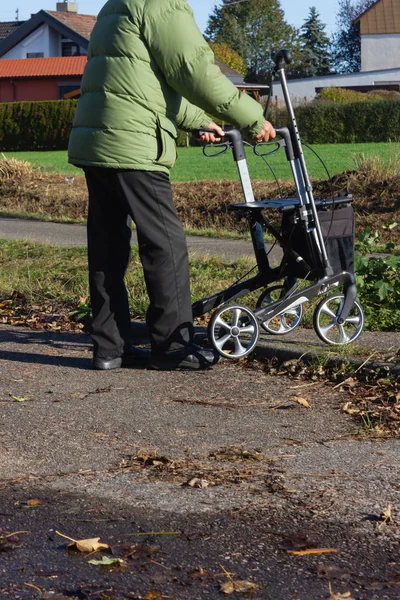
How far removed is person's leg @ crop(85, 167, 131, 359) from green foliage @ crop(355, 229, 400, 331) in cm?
163

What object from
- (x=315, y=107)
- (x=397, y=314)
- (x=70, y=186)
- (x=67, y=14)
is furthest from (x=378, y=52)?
(x=397, y=314)

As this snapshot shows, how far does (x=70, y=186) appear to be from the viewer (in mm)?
15445

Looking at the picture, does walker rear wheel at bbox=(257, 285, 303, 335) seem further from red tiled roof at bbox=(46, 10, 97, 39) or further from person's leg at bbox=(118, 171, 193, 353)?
red tiled roof at bbox=(46, 10, 97, 39)

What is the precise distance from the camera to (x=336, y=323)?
5.50 m

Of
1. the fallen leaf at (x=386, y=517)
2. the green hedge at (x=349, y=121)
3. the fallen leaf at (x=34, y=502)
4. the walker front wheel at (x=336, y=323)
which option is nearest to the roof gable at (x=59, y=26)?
the green hedge at (x=349, y=121)

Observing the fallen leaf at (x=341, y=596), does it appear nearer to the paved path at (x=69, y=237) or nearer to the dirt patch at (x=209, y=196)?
the paved path at (x=69, y=237)

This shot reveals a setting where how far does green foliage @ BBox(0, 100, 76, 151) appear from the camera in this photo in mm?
46719

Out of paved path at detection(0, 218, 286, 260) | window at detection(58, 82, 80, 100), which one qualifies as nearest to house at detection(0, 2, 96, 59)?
window at detection(58, 82, 80, 100)

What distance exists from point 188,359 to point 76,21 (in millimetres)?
67307

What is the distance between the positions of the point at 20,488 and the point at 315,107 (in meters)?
41.9

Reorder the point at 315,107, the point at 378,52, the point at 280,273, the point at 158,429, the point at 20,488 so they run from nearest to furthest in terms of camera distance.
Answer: the point at 20,488, the point at 158,429, the point at 280,273, the point at 315,107, the point at 378,52

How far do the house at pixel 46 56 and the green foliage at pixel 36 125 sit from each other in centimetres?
981

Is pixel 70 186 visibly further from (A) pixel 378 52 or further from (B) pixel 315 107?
(A) pixel 378 52

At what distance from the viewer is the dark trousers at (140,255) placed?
5.19 meters
